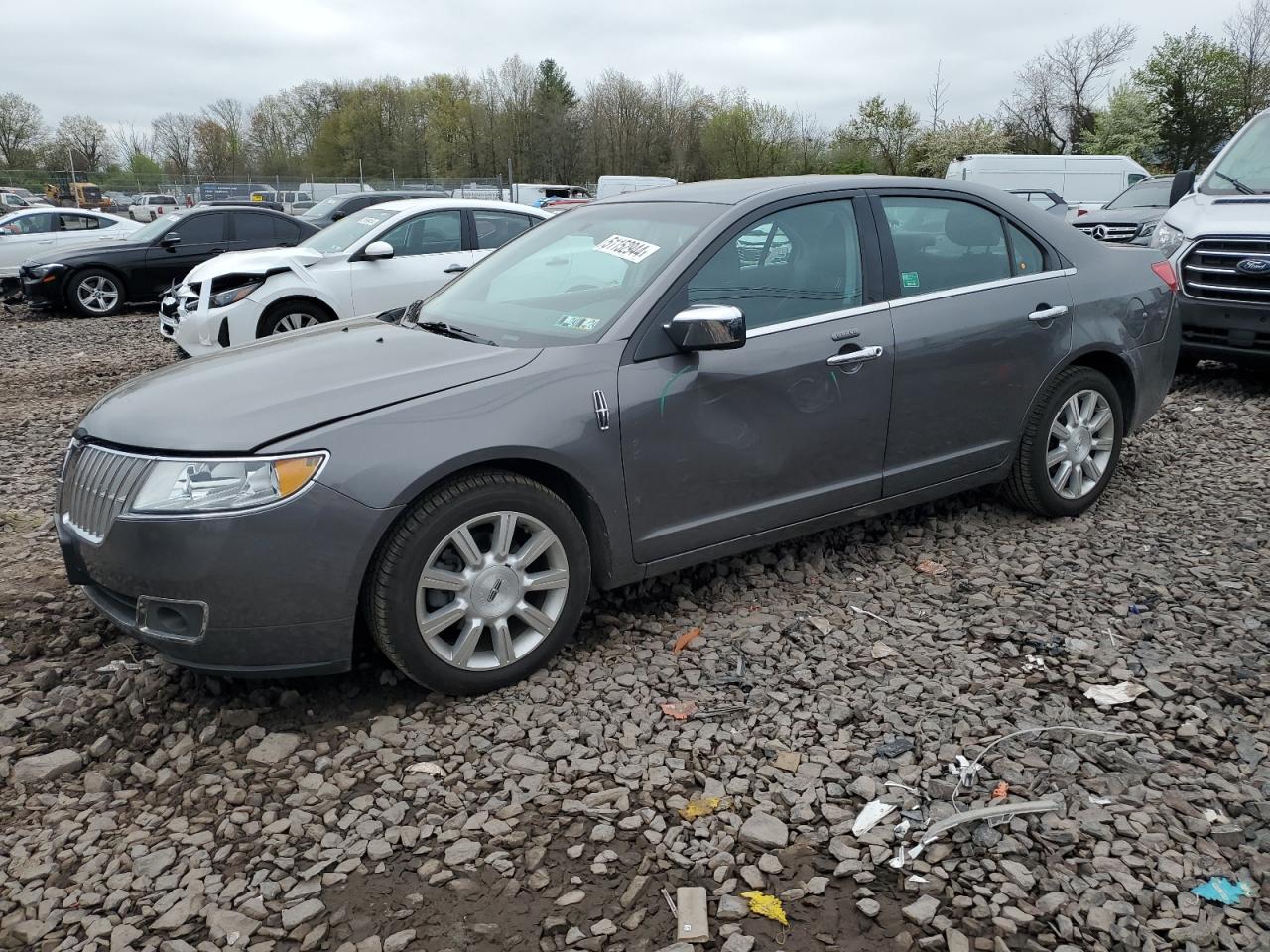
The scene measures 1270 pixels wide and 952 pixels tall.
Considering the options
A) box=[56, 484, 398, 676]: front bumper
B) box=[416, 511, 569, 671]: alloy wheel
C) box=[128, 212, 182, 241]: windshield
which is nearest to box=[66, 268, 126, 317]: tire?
box=[128, 212, 182, 241]: windshield

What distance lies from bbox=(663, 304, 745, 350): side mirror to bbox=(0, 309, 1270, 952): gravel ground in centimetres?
116

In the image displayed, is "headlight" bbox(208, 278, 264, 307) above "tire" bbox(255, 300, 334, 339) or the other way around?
above

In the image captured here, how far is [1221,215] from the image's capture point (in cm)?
786

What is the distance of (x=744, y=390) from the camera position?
379cm

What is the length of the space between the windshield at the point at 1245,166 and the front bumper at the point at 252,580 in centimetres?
792

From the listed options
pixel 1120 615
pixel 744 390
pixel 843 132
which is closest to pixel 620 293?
pixel 744 390

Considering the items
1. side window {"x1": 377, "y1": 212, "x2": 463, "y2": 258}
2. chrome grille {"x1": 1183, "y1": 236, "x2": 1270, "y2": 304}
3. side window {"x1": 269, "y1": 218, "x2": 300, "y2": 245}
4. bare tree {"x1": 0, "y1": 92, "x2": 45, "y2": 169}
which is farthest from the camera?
bare tree {"x1": 0, "y1": 92, "x2": 45, "y2": 169}

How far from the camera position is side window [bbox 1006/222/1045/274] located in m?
4.73

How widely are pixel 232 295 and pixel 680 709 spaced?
7245 millimetres

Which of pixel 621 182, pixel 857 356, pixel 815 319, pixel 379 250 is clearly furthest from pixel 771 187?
pixel 621 182

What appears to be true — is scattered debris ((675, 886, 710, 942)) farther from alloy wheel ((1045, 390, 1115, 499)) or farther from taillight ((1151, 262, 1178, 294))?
taillight ((1151, 262, 1178, 294))

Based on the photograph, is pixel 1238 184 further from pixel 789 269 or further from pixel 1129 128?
pixel 1129 128

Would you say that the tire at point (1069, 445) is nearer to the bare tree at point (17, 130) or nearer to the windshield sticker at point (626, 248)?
the windshield sticker at point (626, 248)

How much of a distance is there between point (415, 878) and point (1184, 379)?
804 centimetres
